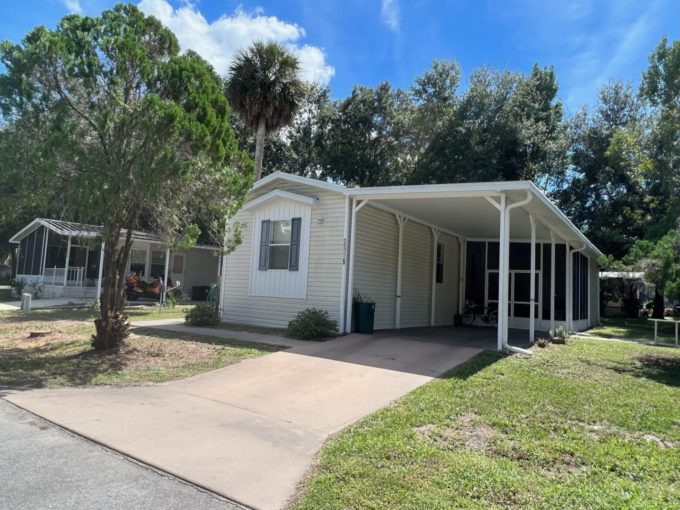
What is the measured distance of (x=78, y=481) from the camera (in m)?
3.83

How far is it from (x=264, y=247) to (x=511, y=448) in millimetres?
9995

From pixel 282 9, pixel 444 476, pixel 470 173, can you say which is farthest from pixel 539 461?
pixel 470 173

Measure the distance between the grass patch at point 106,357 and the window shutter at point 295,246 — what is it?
2.95 meters

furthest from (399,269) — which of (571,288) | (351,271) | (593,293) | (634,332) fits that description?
(593,293)

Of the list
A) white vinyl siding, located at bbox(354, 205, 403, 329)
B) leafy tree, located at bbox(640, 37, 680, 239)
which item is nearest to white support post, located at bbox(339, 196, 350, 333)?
white vinyl siding, located at bbox(354, 205, 403, 329)

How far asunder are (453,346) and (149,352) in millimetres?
6319

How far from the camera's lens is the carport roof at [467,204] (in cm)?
1023

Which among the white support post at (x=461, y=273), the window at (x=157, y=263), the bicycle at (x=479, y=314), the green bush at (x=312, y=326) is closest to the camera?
the green bush at (x=312, y=326)

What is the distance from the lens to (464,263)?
718 inches

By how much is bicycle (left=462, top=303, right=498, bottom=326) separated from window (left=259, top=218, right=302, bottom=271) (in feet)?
25.9

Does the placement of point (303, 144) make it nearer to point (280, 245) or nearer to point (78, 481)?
point (280, 245)

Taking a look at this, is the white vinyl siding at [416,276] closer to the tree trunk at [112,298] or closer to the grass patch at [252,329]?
the grass patch at [252,329]

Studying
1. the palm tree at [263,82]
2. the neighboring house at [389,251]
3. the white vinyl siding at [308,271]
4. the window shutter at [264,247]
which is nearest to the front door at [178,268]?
the palm tree at [263,82]

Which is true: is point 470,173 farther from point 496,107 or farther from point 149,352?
point 149,352
